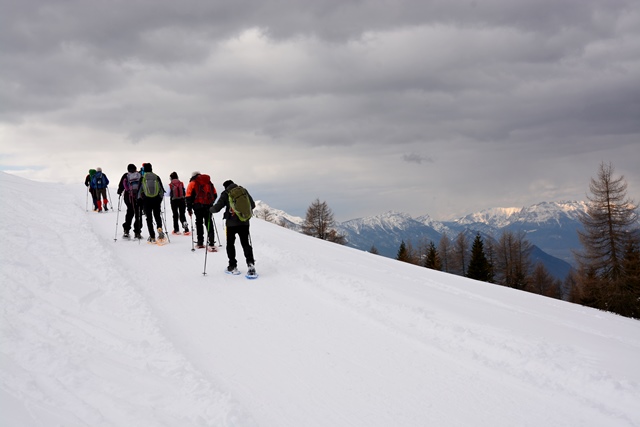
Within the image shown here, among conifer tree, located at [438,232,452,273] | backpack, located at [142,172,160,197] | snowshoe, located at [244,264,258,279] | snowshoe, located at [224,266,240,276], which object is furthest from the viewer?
conifer tree, located at [438,232,452,273]

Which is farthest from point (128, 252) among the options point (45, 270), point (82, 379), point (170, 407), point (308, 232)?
point (308, 232)

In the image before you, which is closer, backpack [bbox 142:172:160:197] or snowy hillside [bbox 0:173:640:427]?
snowy hillside [bbox 0:173:640:427]

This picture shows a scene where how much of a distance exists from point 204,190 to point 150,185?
198cm

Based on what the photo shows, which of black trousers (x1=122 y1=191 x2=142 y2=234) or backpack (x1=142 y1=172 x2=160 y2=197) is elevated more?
backpack (x1=142 y1=172 x2=160 y2=197)

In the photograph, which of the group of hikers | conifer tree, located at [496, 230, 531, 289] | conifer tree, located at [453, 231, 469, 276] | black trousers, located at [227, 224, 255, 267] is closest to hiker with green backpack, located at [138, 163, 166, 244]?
the group of hikers

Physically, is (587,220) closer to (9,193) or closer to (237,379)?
(237,379)

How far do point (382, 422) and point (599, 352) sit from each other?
480 cm

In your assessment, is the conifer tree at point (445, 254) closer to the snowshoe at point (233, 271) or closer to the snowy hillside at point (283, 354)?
the snowy hillside at point (283, 354)

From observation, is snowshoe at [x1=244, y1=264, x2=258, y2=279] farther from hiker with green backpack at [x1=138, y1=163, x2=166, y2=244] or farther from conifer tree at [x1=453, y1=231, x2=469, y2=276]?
conifer tree at [x1=453, y1=231, x2=469, y2=276]

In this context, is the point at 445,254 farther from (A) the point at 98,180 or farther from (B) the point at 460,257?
(A) the point at 98,180

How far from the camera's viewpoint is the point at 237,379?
5121 mm

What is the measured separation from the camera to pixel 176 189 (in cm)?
1548

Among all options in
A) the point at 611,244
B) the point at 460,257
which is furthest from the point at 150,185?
the point at 460,257

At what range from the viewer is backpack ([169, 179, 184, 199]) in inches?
609
